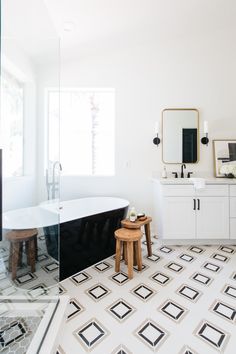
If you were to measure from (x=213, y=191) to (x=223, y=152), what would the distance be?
84 cm

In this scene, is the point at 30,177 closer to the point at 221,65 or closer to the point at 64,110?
the point at 64,110

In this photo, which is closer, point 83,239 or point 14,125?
point 14,125

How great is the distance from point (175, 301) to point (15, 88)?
7.83 feet

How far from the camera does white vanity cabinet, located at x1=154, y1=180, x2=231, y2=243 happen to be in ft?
9.28

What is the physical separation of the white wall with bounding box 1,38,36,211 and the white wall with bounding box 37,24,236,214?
1.15 m

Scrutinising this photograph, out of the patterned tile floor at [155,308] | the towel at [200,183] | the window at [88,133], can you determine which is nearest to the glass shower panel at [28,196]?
the patterned tile floor at [155,308]

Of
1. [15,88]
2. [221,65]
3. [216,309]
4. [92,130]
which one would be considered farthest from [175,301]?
[221,65]

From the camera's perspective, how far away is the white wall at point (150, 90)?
325 centimetres

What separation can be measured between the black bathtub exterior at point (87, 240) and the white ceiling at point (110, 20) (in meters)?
1.89

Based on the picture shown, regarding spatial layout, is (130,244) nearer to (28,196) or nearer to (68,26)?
(28,196)

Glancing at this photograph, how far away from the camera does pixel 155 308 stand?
5.56 ft

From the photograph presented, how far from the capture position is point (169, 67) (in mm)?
3271

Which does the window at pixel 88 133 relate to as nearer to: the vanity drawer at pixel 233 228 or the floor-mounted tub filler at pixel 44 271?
the floor-mounted tub filler at pixel 44 271

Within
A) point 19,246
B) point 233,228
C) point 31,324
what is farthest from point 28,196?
point 233,228
